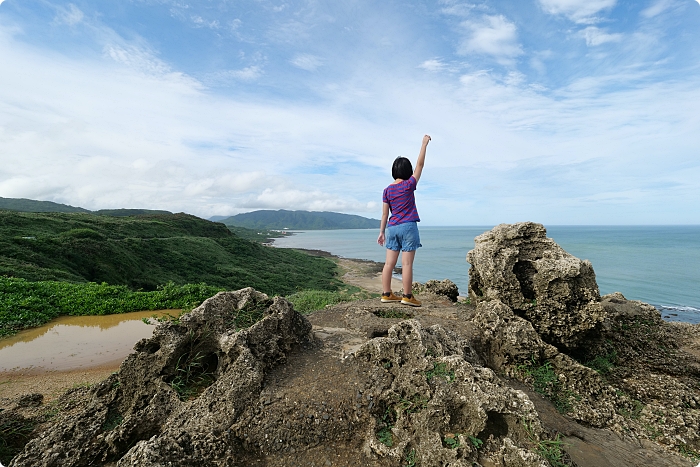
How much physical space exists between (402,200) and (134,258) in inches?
1020

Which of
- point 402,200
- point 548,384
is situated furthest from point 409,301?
point 548,384

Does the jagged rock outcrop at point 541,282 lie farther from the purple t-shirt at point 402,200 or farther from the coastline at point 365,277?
the coastline at point 365,277

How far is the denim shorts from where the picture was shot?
23.1 feet

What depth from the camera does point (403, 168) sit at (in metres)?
7.02

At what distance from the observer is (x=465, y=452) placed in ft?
10.9

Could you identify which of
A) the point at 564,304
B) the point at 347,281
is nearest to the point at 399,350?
the point at 564,304

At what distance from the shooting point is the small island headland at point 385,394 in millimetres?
3529

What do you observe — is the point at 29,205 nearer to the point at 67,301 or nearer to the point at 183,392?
the point at 67,301

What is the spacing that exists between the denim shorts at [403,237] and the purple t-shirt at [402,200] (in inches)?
→ 4.6

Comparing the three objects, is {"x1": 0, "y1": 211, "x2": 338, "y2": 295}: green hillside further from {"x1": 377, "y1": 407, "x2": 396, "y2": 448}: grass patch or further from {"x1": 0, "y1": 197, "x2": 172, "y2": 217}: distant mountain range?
{"x1": 0, "y1": 197, "x2": 172, "y2": 217}: distant mountain range

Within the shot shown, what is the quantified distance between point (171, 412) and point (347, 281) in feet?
113

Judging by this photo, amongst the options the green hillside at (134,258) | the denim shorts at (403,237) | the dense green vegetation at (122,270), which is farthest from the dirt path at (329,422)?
the green hillside at (134,258)

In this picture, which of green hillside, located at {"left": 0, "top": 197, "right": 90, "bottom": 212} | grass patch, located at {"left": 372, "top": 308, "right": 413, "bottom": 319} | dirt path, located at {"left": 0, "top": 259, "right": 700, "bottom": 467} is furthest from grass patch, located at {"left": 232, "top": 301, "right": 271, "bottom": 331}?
green hillside, located at {"left": 0, "top": 197, "right": 90, "bottom": 212}

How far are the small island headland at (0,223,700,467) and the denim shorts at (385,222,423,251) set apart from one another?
1.44 meters
